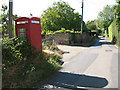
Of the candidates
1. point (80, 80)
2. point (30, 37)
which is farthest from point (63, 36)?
point (80, 80)

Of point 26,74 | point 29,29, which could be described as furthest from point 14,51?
point 29,29

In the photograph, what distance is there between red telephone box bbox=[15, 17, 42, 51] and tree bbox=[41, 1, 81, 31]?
19.7 metres

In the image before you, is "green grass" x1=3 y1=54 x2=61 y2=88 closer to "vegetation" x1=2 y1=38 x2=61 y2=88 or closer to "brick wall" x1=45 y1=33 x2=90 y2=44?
"vegetation" x1=2 y1=38 x2=61 y2=88

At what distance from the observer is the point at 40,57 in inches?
243

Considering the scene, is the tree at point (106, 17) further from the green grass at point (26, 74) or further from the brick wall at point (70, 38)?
the green grass at point (26, 74)

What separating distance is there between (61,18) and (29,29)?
2063 centimetres

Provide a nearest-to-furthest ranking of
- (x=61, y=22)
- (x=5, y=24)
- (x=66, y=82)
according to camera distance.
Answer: (x=66, y=82), (x=5, y=24), (x=61, y=22)

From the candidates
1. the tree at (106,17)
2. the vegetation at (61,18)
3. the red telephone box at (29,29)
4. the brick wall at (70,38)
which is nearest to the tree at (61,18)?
the vegetation at (61,18)

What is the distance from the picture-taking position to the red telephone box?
618 centimetres

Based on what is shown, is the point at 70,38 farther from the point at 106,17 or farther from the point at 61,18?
the point at 106,17

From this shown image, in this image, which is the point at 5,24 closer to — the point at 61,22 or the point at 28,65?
the point at 28,65

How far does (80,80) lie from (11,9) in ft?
16.2

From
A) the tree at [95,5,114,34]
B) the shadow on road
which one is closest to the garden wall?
the shadow on road

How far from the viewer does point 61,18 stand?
85.5ft
